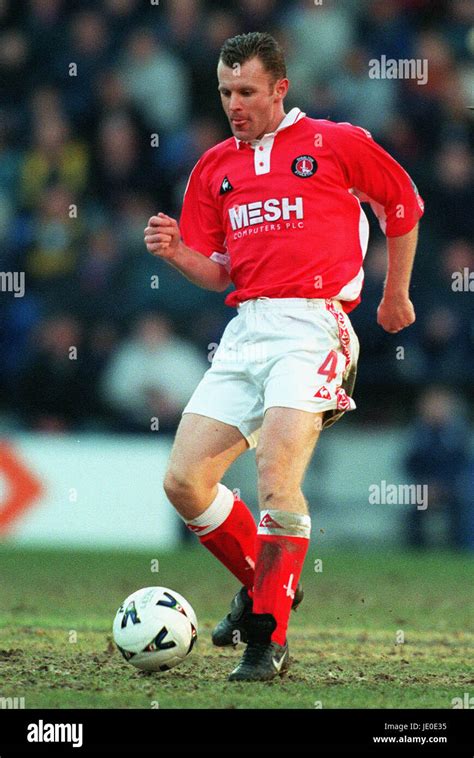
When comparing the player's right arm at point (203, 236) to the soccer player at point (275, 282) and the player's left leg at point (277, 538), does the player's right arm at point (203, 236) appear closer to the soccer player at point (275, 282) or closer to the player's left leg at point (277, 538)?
the soccer player at point (275, 282)

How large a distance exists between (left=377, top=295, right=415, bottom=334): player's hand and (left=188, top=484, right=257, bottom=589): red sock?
0.94 meters

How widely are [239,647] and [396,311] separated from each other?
5.35 ft

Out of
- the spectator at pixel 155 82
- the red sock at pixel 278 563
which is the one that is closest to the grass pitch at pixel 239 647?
the red sock at pixel 278 563

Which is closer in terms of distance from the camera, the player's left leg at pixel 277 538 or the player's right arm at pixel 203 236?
the player's left leg at pixel 277 538

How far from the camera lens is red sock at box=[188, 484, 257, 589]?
5.27 m

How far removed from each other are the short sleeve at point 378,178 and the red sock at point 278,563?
1303 millimetres

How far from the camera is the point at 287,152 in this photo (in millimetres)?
5234

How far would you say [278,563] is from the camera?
475cm

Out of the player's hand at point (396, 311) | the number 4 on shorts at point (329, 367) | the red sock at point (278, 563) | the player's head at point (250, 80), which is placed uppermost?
the player's head at point (250, 80)

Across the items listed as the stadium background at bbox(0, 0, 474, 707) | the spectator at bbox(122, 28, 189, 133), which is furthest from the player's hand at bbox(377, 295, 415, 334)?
the spectator at bbox(122, 28, 189, 133)

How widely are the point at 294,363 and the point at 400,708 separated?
4.44 feet

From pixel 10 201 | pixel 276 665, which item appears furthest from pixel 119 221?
pixel 276 665

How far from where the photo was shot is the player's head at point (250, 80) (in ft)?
16.8
